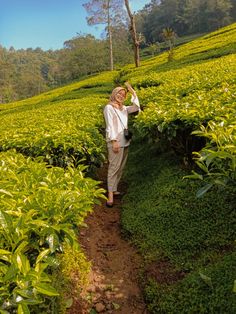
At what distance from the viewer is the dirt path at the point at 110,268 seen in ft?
11.2

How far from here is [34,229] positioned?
7.66 ft

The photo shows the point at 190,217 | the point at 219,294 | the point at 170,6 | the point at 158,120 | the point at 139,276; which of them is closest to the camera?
the point at 219,294

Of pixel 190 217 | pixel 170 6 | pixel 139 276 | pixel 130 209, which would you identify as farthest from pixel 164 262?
pixel 170 6

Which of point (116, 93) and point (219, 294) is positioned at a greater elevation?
point (116, 93)

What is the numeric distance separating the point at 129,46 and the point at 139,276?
198 feet

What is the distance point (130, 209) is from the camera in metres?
5.01

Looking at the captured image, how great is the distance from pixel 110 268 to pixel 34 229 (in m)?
1.85

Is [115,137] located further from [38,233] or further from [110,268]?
[38,233]

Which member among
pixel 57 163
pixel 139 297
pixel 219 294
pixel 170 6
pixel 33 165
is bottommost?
pixel 139 297

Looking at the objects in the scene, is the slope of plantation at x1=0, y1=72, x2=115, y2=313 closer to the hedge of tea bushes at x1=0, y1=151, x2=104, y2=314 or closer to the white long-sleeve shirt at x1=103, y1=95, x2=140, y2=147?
the hedge of tea bushes at x1=0, y1=151, x2=104, y2=314

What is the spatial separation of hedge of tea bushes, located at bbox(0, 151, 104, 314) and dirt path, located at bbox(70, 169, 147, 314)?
0.79 m

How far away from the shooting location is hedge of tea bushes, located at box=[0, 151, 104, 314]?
1950 mm

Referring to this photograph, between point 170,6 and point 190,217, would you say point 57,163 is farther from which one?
point 170,6

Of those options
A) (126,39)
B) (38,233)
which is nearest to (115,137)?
(38,233)
